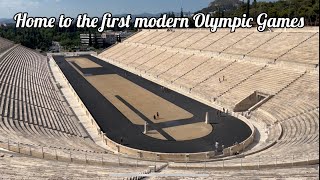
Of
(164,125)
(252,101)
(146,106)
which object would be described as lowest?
(164,125)

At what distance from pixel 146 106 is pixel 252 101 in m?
9.75

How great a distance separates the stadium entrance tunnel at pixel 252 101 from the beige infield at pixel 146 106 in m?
4.45

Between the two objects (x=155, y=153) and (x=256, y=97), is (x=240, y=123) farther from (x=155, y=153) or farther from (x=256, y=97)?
(x=155, y=153)

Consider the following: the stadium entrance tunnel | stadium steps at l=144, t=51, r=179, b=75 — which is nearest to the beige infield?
the stadium entrance tunnel

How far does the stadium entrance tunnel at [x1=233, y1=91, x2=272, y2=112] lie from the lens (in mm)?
28964

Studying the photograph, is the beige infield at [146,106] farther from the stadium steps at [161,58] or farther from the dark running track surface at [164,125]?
the stadium steps at [161,58]

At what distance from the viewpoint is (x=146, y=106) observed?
32.6 metres

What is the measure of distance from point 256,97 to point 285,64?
18.2ft

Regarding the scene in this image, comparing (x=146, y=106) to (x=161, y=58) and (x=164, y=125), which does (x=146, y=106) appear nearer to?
(x=164, y=125)

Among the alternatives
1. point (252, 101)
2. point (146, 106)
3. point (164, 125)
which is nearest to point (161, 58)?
point (146, 106)

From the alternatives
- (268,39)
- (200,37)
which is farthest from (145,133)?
(200,37)

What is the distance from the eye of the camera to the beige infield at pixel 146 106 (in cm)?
2461

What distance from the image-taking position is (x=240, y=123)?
1037 inches

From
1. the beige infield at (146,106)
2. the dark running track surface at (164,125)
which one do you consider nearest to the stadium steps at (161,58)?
the beige infield at (146,106)
